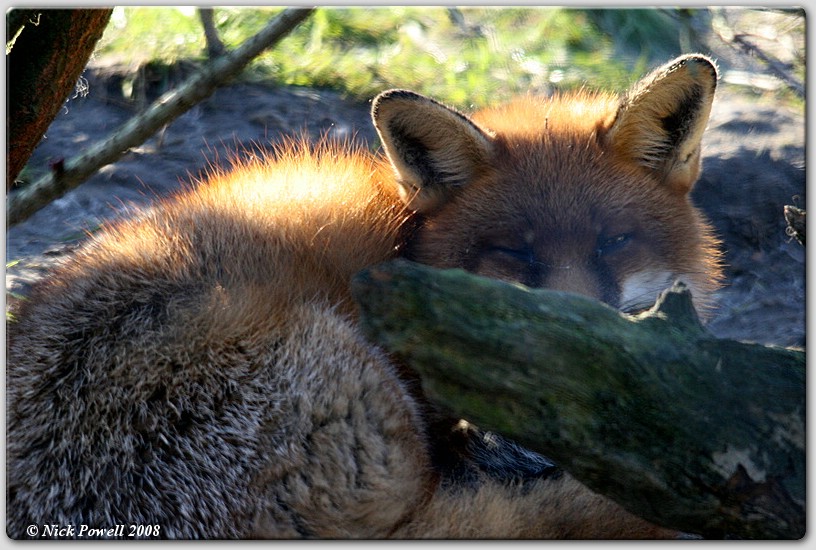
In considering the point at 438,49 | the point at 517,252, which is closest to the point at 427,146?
the point at 517,252

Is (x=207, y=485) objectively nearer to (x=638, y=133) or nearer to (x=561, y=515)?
(x=561, y=515)

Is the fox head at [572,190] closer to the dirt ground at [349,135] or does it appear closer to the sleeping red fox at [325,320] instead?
the sleeping red fox at [325,320]

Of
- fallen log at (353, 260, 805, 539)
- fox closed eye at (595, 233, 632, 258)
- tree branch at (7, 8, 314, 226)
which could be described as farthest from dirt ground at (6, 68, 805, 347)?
fallen log at (353, 260, 805, 539)

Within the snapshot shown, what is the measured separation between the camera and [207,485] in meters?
2.50

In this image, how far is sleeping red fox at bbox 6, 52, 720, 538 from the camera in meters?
2.49

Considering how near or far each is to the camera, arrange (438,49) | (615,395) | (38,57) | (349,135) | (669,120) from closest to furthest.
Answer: (615,395)
(38,57)
(669,120)
(349,135)
(438,49)

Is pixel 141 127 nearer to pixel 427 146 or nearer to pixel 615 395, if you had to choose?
pixel 427 146

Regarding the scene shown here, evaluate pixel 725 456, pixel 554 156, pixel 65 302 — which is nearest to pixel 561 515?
pixel 725 456

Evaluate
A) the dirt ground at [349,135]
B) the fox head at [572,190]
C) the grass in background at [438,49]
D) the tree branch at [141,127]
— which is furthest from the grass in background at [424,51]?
the fox head at [572,190]

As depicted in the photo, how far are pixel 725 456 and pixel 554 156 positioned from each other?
1543mm

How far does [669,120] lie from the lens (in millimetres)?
3305

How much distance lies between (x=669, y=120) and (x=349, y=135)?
274cm

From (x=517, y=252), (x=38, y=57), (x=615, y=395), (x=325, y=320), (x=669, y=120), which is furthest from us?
(x=669, y=120)

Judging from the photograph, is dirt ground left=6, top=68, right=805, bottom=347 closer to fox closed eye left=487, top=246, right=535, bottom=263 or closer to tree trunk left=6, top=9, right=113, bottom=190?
tree trunk left=6, top=9, right=113, bottom=190
